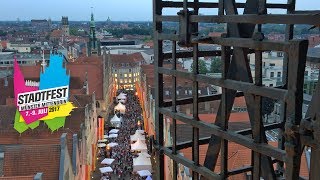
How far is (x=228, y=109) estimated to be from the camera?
549 centimetres

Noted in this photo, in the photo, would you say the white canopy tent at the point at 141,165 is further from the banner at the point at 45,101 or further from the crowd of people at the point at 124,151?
the banner at the point at 45,101

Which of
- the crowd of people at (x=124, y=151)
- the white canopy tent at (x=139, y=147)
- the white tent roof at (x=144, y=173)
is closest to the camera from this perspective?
the white tent roof at (x=144, y=173)

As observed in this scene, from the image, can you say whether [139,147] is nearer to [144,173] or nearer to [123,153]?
[123,153]

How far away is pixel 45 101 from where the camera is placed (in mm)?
34406

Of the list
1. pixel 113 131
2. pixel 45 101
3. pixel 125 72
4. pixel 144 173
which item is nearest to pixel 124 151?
pixel 113 131

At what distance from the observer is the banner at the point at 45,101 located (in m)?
32.6

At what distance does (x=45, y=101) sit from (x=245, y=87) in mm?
31084

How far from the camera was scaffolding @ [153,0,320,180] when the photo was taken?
420cm

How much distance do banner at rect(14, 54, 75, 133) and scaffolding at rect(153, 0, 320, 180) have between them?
27.0 m

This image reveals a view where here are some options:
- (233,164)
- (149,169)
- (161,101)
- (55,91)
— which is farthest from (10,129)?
(161,101)

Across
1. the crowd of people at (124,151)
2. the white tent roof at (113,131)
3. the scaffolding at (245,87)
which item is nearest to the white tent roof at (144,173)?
the crowd of people at (124,151)

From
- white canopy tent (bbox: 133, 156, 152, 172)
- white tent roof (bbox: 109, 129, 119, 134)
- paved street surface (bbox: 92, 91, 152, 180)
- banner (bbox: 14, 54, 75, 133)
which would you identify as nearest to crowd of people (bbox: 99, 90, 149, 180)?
paved street surface (bbox: 92, 91, 152, 180)

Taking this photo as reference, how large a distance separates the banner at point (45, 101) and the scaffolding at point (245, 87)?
27.0 meters
